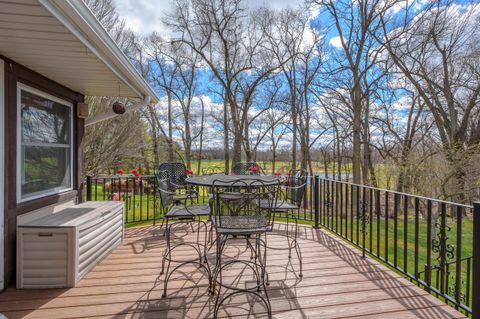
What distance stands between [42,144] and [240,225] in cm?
247

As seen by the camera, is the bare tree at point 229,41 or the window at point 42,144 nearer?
the window at point 42,144

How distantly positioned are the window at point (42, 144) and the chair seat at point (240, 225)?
1948mm

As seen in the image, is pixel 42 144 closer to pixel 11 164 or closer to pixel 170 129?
pixel 11 164

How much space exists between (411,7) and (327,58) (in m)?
3.60

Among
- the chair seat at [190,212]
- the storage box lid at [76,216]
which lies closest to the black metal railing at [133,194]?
the storage box lid at [76,216]

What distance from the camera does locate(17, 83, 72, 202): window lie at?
2.84 metres

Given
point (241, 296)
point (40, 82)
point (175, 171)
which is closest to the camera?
point (241, 296)

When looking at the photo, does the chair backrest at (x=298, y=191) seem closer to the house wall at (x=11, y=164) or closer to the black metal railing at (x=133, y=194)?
the black metal railing at (x=133, y=194)

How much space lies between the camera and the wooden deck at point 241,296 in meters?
2.11

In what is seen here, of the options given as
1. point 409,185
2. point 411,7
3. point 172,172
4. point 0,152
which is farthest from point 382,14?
point 0,152

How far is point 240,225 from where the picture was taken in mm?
2256

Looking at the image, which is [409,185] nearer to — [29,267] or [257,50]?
[257,50]

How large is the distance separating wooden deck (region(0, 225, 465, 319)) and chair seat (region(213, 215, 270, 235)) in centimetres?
58

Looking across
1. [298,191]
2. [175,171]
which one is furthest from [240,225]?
[175,171]
